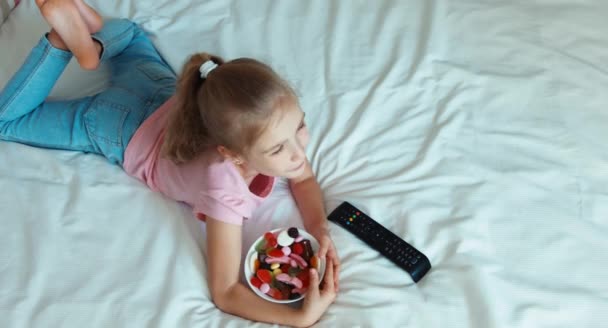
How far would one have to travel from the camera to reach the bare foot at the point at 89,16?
1.19 metres

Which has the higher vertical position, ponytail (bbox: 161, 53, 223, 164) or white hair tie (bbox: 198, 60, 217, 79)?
white hair tie (bbox: 198, 60, 217, 79)

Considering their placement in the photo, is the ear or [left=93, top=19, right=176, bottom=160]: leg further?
[left=93, top=19, right=176, bottom=160]: leg

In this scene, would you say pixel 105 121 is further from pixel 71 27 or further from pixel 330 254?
pixel 330 254

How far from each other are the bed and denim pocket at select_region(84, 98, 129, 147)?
0.06 metres

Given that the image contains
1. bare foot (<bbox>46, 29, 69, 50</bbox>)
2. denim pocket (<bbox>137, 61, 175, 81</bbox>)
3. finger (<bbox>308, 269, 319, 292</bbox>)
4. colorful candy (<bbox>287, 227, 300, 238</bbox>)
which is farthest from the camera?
denim pocket (<bbox>137, 61, 175, 81</bbox>)

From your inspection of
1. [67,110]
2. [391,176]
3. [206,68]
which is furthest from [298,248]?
[67,110]

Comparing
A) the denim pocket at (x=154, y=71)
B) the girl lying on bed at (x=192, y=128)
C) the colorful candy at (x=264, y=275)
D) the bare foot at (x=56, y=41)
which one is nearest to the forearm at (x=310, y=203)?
the girl lying on bed at (x=192, y=128)

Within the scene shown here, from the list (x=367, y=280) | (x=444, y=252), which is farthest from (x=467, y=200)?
(x=367, y=280)

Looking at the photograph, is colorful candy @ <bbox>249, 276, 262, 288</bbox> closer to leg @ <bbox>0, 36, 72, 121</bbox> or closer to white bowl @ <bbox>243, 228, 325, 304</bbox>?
white bowl @ <bbox>243, 228, 325, 304</bbox>

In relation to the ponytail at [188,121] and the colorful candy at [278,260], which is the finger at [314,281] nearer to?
the colorful candy at [278,260]

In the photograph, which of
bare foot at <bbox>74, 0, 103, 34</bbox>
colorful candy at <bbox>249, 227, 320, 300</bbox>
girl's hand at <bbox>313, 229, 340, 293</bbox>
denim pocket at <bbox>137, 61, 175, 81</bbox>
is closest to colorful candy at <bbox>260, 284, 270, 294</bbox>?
colorful candy at <bbox>249, 227, 320, 300</bbox>

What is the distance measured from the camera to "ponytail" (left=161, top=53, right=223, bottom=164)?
3.20ft

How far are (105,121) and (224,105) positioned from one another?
393 millimetres

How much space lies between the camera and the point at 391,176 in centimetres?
111
